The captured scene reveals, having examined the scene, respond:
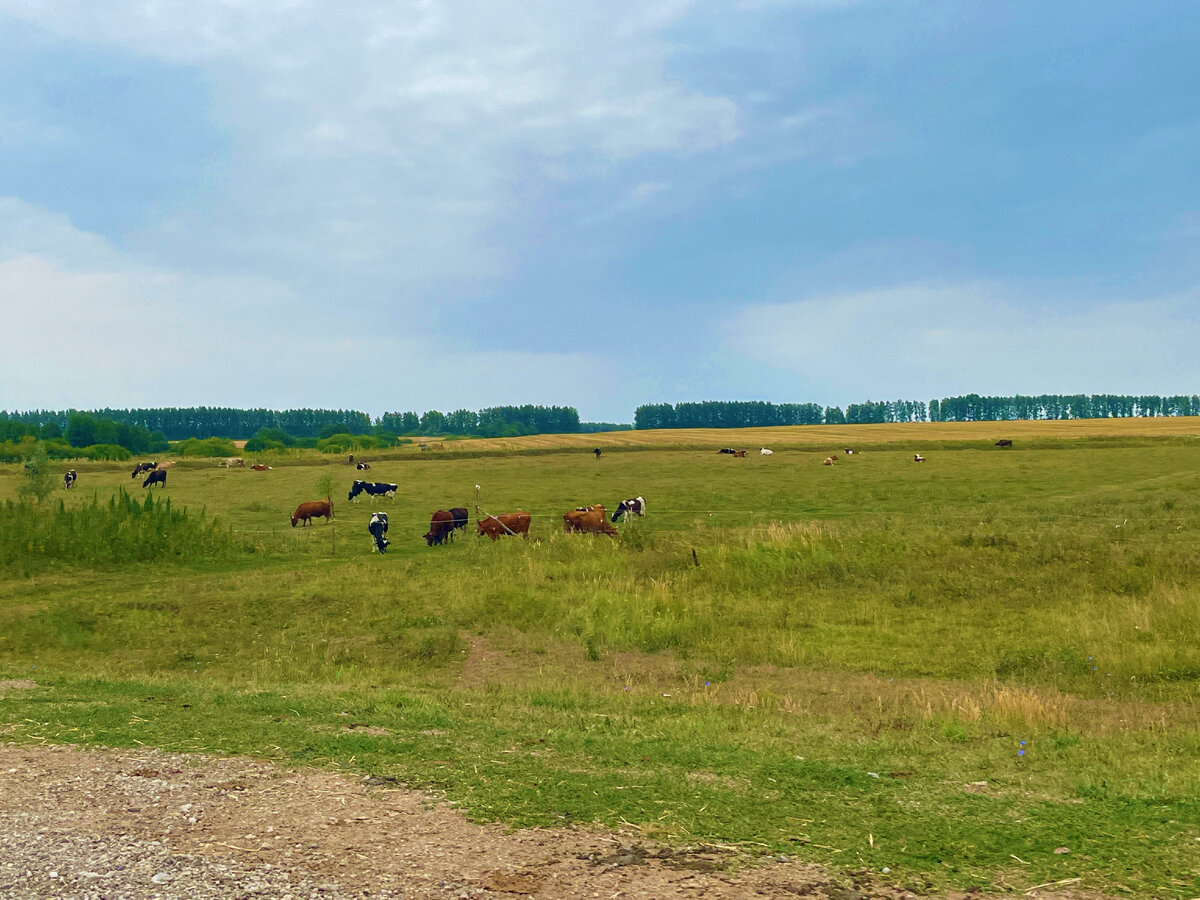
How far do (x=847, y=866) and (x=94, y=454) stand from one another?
380ft

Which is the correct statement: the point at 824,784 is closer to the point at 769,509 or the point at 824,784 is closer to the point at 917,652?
the point at 917,652

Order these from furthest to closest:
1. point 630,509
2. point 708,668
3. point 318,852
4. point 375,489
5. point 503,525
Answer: point 375,489 < point 630,509 < point 503,525 < point 708,668 < point 318,852

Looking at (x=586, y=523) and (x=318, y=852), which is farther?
(x=586, y=523)

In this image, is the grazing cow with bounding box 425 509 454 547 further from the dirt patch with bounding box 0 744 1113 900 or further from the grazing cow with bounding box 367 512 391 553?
the dirt patch with bounding box 0 744 1113 900

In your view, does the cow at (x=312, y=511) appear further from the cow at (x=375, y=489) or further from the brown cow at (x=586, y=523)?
the brown cow at (x=586, y=523)

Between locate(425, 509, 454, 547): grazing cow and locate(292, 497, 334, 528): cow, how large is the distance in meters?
6.77

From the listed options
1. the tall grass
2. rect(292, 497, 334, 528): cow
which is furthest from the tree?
rect(292, 497, 334, 528): cow

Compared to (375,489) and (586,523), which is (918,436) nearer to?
(375,489)

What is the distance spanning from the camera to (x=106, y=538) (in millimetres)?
27141

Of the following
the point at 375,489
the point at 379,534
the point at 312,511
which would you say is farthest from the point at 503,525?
the point at 375,489

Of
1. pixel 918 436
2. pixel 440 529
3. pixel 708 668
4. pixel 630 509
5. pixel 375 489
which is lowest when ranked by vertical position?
pixel 708 668

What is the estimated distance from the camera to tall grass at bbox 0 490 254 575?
84.8ft

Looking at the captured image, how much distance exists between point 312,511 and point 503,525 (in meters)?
12.2

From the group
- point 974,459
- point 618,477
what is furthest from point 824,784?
point 974,459
